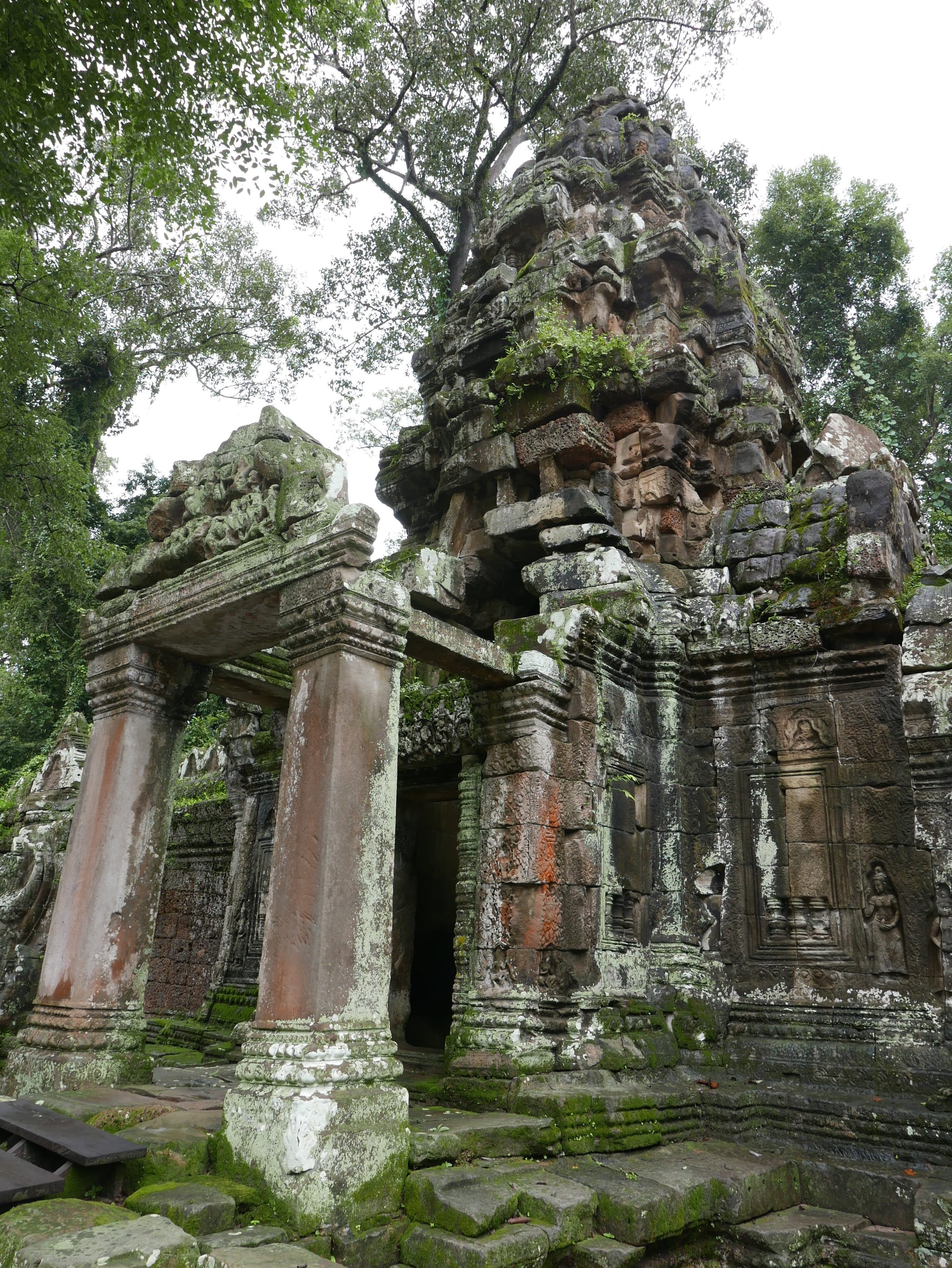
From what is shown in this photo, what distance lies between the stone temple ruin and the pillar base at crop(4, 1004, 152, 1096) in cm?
2

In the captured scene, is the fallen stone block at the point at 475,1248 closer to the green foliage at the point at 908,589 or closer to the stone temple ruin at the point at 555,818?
the stone temple ruin at the point at 555,818

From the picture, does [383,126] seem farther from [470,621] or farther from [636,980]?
[636,980]

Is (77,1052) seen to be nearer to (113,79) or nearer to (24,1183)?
(24,1183)

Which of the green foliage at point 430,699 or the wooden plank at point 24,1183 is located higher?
the green foliage at point 430,699

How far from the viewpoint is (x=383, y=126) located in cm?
1558

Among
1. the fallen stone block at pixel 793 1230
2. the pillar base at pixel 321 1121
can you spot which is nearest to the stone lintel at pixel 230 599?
the pillar base at pixel 321 1121

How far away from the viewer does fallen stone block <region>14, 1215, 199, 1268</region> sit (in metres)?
2.87

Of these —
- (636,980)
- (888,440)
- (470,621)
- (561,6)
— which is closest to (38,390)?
(561,6)

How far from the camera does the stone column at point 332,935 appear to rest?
375 centimetres

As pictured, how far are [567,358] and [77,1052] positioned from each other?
6498 mm

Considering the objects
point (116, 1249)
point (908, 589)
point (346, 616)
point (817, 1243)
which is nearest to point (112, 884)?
point (346, 616)

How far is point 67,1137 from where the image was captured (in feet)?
12.7

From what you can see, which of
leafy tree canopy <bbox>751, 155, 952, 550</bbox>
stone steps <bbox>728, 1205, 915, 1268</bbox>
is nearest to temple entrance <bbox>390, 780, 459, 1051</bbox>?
stone steps <bbox>728, 1205, 915, 1268</bbox>

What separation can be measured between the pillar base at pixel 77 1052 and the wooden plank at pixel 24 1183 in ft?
5.05
